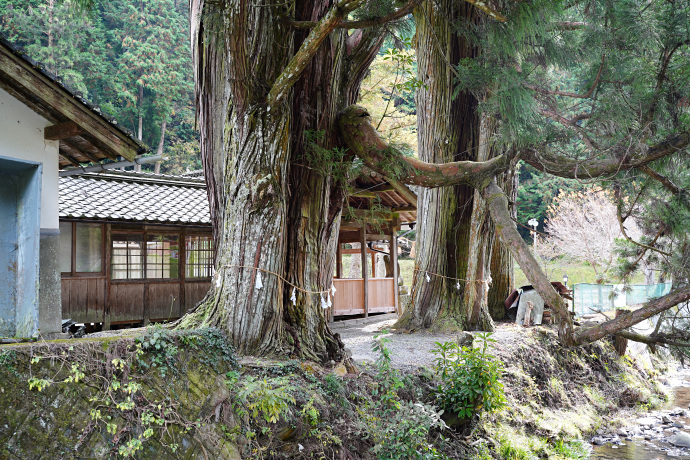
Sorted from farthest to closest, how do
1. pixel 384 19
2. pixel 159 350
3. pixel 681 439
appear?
pixel 681 439 < pixel 384 19 < pixel 159 350

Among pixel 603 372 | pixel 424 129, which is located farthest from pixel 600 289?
pixel 424 129

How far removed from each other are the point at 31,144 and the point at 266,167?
2.57 meters

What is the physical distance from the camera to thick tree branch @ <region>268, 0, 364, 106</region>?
16.2ft

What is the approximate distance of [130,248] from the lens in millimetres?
10969

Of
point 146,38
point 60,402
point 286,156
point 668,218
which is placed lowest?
point 60,402

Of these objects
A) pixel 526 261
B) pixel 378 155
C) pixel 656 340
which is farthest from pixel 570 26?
pixel 656 340

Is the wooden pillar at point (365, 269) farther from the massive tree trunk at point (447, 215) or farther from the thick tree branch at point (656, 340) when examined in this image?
the thick tree branch at point (656, 340)

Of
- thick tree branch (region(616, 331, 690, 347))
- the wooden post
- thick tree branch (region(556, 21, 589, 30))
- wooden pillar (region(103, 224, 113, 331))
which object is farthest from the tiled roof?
thick tree branch (region(616, 331, 690, 347))

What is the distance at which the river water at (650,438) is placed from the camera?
721cm

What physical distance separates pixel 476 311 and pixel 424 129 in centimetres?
365

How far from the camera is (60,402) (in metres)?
3.37

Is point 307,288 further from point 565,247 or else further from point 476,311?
point 565,247

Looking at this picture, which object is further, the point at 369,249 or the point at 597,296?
the point at 369,249

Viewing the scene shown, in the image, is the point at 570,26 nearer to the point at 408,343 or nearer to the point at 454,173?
the point at 454,173
